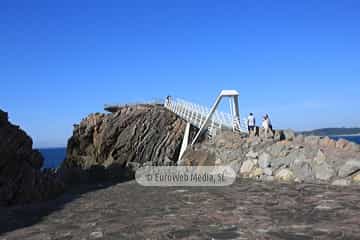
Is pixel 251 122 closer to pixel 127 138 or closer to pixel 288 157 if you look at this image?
pixel 288 157

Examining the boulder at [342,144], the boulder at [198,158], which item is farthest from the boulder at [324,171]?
the boulder at [198,158]

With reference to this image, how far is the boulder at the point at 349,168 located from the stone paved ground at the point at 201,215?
808 mm

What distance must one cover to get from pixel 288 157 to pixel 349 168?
2.71 metres

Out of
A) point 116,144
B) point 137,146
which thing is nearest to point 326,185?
point 137,146

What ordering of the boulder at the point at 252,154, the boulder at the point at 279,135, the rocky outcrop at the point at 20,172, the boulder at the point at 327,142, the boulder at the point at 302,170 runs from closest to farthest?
the rocky outcrop at the point at 20,172
the boulder at the point at 302,170
the boulder at the point at 327,142
the boulder at the point at 252,154
the boulder at the point at 279,135

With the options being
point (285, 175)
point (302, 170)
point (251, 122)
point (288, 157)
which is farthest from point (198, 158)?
point (302, 170)

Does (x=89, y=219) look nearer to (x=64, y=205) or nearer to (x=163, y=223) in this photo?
(x=163, y=223)

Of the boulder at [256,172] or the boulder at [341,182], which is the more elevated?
the boulder at [256,172]

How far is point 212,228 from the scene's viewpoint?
6750 millimetres

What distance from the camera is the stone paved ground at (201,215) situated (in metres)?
6.42

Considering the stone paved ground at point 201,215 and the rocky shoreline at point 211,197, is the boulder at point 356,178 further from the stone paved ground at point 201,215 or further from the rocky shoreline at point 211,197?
the stone paved ground at point 201,215

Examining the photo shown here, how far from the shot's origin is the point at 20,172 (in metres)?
12.8

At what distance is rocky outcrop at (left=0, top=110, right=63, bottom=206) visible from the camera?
1178cm

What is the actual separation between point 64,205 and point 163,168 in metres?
8.34
